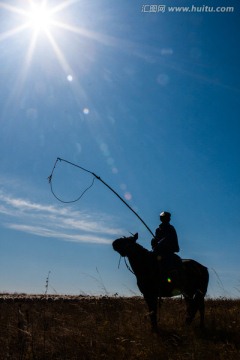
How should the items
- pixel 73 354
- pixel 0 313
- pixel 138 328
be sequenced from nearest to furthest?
pixel 73 354, pixel 138 328, pixel 0 313

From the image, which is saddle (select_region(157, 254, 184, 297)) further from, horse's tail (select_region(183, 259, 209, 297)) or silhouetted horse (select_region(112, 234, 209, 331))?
horse's tail (select_region(183, 259, 209, 297))

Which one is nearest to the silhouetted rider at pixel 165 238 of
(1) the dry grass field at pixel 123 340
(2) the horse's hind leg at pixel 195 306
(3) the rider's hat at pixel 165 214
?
(3) the rider's hat at pixel 165 214

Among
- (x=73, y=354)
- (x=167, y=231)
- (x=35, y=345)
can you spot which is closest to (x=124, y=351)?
(x=73, y=354)

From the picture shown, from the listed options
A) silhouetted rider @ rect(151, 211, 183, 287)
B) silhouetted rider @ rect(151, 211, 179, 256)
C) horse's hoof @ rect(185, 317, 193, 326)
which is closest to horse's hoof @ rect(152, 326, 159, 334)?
horse's hoof @ rect(185, 317, 193, 326)

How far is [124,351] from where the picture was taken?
273 inches

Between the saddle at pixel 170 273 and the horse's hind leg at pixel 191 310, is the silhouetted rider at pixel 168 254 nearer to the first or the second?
the saddle at pixel 170 273

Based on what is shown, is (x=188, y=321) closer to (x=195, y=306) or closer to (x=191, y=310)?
(x=191, y=310)

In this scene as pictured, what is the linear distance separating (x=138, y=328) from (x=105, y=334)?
3.61 ft

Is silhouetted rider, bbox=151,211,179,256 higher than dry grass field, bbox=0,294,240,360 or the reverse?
higher

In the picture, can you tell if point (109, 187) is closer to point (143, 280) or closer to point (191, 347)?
point (143, 280)

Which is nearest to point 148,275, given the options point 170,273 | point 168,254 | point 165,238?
point 170,273

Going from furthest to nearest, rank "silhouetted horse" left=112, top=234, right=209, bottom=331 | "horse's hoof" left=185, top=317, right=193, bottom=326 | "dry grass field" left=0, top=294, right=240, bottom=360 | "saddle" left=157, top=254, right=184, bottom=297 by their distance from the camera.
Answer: "saddle" left=157, top=254, right=184, bottom=297 → "silhouetted horse" left=112, top=234, right=209, bottom=331 → "horse's hoof" left=185, top=317, right=193, bottom=326 → "dry grass field" left=0, top=294, right=240, bottom=360

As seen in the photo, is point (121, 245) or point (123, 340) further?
point (121, 245)

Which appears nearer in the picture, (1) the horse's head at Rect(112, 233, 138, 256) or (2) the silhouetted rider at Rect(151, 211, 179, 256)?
(1) the horse's head at Rect(112, 233, 138, 256)
